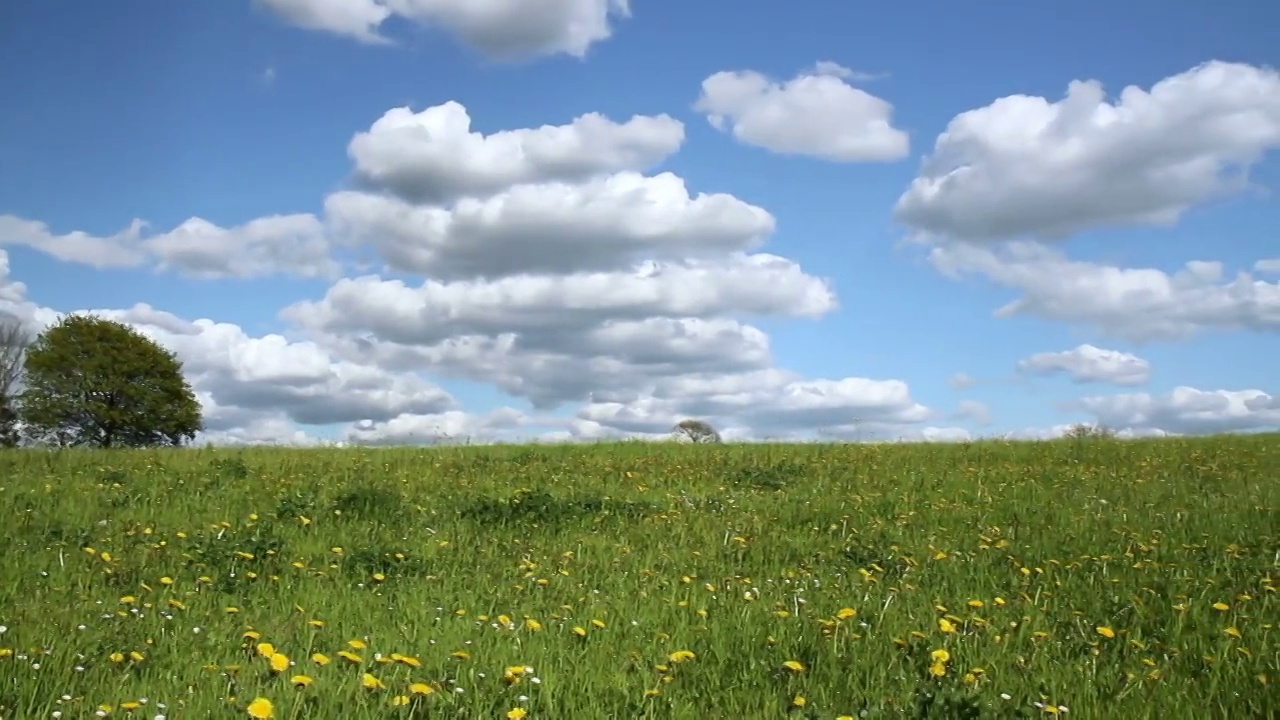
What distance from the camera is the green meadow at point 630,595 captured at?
4434 millimetres

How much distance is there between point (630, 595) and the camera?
22.0 feet

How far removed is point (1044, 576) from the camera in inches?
296

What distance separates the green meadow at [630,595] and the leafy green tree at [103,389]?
2944cm

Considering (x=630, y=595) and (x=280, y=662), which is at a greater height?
(x=280, y=662)

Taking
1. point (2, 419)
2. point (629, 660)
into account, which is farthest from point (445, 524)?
point (2, 419)

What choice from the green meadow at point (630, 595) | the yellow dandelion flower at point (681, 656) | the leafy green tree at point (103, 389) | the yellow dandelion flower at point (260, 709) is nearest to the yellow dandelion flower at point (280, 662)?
the green meadow at point (630, 595)

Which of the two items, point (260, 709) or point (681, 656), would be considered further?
point (681, 656)

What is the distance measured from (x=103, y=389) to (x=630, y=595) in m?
40.0

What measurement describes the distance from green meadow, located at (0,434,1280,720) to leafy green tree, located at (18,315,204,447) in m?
29.4

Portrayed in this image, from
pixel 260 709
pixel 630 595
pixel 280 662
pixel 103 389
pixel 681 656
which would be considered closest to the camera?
pixel 260 709

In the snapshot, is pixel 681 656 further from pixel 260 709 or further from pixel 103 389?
pixel 103 389

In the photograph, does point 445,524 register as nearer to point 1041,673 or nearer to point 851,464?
point 1041,673

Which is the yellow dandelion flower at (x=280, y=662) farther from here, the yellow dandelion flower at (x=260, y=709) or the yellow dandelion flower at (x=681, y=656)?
the yellow dandelion flower at (x=681, y=656)

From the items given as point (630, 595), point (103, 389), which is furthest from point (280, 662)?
point (103, 389)
